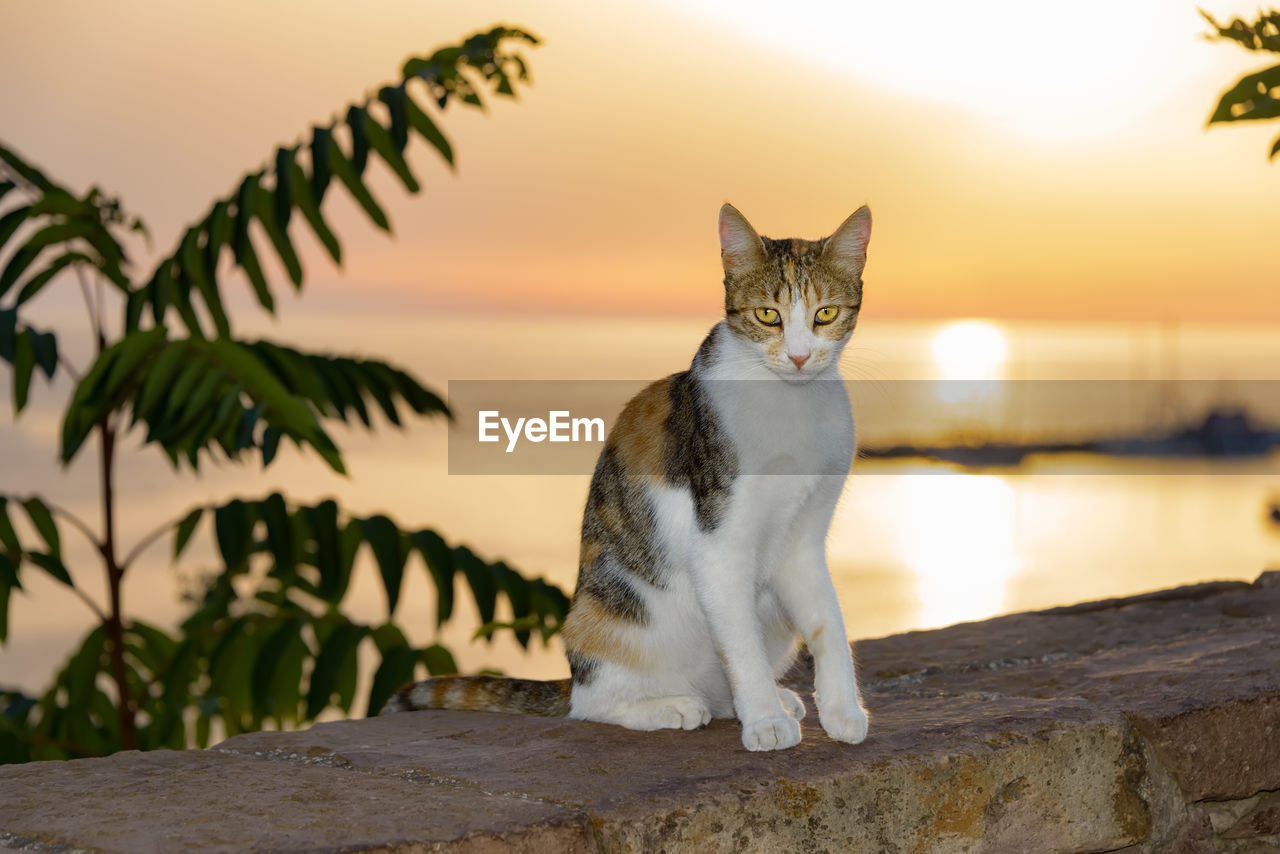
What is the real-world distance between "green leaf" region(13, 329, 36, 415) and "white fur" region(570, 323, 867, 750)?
272cm

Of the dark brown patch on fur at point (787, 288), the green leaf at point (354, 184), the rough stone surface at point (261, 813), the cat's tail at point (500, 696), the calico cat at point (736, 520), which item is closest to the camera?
the rough stone surface at point (261, 813)

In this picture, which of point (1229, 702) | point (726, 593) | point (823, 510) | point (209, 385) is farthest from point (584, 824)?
point (209, 385)

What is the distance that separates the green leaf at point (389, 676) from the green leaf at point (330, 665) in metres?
0.12

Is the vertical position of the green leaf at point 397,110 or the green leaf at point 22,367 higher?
the green leaf at point 397,110

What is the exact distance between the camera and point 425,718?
313 cm


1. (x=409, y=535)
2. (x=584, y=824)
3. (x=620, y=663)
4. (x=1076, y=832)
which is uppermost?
(x=409, y=535)

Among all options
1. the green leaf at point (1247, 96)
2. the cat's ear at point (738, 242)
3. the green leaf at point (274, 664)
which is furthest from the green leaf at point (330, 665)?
the green leaf at point (1247, 96)

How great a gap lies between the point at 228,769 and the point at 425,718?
671mm

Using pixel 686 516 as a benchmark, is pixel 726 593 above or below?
below

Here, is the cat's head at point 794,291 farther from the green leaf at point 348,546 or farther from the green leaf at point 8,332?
the green leaf at point 8,332

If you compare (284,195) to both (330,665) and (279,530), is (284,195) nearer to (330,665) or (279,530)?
(279,530)

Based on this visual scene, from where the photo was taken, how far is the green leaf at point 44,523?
445cm

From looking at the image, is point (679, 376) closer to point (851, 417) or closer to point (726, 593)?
point (851, 417)

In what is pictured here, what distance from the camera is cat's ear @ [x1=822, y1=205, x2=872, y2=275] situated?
2.93m
